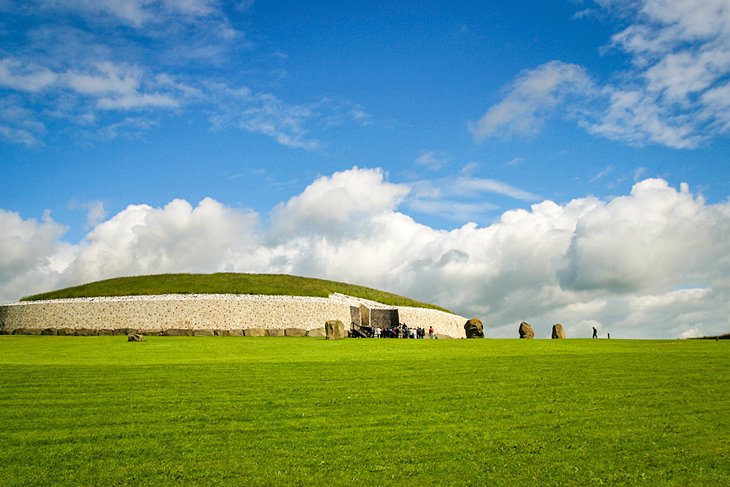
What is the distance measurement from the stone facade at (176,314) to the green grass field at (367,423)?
3219 cm

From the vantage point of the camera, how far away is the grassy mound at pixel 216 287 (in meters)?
62.2

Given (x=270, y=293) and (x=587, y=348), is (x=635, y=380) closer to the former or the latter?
(x=587, y=348)

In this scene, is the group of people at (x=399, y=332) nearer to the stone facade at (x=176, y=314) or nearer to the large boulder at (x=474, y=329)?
the stone facade at (x=176, y=314)

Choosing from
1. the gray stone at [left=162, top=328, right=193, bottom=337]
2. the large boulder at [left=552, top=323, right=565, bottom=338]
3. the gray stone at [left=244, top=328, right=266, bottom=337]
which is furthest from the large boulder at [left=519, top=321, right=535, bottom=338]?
the gray stone at [left=162, top=328, right=193, bottom=337]

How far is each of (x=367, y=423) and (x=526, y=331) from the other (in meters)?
36.8

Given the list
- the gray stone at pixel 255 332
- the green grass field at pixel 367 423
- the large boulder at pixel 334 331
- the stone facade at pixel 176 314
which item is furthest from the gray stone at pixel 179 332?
the green grass field at pixel 367 423

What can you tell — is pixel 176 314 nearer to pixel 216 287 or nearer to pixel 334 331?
pixel 216 287

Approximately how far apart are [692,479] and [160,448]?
10227 millimetres

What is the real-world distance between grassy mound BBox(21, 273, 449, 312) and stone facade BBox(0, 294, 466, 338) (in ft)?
11.5

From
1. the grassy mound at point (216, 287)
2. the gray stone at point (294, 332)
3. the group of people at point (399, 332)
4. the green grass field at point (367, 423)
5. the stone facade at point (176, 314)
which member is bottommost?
the green grass field at point (367, 423)

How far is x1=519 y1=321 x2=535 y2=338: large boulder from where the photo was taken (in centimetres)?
4809

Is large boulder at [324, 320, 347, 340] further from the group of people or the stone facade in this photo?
the group of people

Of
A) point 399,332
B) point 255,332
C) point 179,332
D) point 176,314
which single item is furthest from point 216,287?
point 399,332

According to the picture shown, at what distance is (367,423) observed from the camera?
1402 centimetres
